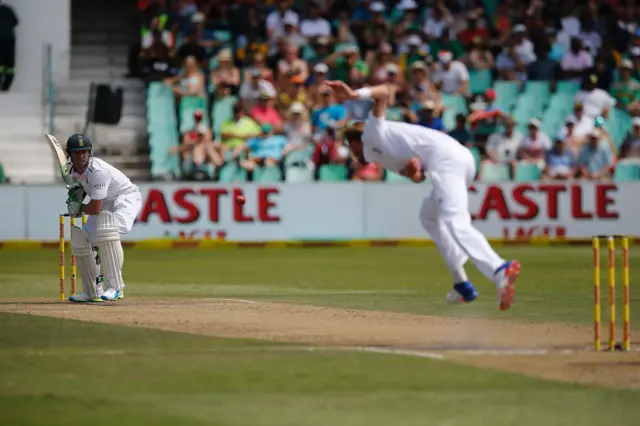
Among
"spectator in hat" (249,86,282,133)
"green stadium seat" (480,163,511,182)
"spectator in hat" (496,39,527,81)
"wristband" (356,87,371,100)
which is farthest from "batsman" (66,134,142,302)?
"spectator in hat" (496,39,527,81)

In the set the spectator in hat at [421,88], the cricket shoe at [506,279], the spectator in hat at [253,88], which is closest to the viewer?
the cricket shoe at [506,279]

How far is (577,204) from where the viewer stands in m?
24.2

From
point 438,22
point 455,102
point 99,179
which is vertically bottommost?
point 99,179

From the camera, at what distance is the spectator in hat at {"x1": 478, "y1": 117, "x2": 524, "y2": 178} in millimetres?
24859

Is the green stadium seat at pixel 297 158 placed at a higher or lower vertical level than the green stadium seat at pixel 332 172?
higher

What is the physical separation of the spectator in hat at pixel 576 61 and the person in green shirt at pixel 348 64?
3.71 meters

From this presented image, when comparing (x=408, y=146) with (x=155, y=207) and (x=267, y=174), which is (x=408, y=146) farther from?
(x=267, y=174)

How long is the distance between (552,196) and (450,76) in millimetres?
3201

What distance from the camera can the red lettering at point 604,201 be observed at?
24172 mm

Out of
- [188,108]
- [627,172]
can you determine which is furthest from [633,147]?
[188,108]

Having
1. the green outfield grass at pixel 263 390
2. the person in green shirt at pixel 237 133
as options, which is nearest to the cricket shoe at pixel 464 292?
the green outfield grass at pixel 263 390

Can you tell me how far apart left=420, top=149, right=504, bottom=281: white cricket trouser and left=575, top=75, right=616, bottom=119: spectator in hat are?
560 inches

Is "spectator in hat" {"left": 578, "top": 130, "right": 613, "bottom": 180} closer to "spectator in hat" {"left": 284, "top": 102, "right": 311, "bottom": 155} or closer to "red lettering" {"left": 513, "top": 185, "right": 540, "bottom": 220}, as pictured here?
"red lettering" {"left": 513, "top": 185, "right": 540, "bottom": 220}

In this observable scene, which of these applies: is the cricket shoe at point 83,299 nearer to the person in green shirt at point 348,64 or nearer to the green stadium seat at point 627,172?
the person in green shirt at point 348,64
